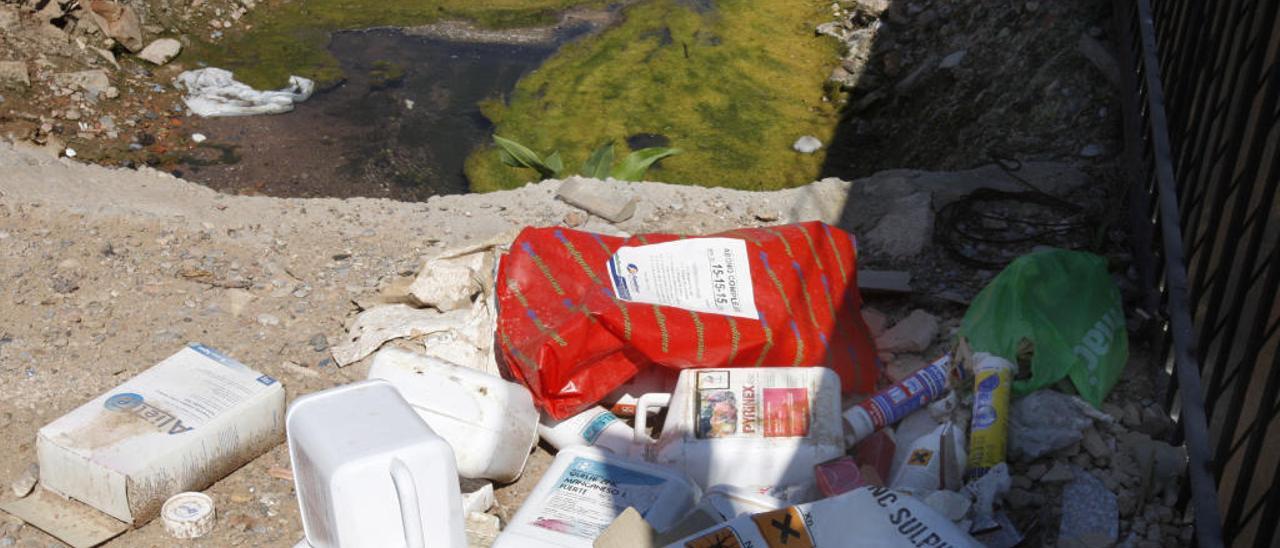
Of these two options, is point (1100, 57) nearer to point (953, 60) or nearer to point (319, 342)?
point (953, 60)

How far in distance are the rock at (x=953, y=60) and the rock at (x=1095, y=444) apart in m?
3.36

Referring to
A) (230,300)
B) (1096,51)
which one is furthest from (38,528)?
(1096,51)

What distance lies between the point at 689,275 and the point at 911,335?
67cm

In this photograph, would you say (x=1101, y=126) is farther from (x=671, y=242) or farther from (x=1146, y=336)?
(x=671, y=242)

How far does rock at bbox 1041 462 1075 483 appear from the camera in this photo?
236 cm

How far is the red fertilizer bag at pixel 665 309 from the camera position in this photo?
2.66m

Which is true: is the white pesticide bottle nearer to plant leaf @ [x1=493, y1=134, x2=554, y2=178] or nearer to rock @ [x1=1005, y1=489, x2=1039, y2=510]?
rock @ [x1=1005, y1=489, x2=1039, y2=510]

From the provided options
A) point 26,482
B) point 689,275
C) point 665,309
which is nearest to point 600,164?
point 689,275

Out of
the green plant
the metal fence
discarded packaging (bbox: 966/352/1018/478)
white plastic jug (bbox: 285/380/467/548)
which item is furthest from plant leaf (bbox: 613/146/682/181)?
white plastic jug (bbox: 285/380/467/548)

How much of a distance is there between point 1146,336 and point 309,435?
2142 mm

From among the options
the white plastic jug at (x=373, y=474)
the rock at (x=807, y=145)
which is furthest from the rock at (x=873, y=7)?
the white plastic jug at (x=373, y=474)

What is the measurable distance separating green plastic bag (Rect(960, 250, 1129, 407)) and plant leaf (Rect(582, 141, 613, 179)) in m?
2.29

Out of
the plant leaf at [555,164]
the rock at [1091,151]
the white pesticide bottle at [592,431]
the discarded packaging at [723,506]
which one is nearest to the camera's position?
the discarded packaging at [723,506]

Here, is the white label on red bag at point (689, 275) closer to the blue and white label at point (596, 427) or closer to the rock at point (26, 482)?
the blue and white label at point (596, 427)
